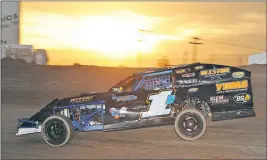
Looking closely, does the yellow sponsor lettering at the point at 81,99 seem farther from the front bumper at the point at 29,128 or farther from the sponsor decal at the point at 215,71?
the sponsor decal at the point at 215,71

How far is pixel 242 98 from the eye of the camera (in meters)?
7.51

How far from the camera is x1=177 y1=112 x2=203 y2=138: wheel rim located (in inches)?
296

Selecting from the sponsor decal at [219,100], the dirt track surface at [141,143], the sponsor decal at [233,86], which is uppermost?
the sponsor decal at [233,86]

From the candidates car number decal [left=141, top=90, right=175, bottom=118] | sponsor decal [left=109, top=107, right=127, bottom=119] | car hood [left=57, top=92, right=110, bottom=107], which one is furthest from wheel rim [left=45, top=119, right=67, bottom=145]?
car number decal [left=141, top=90, right=175, bottom=118]

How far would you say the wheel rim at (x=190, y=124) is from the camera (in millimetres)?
7511

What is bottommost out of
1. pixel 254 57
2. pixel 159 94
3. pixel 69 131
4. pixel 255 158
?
pixel 255 158

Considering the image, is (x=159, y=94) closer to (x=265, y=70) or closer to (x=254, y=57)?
(x=254, y=57)

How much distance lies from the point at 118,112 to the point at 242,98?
2.28 m

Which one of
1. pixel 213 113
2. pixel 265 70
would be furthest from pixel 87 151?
pixel 265 70

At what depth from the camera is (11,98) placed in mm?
15945

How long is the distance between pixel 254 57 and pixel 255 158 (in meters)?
3.01

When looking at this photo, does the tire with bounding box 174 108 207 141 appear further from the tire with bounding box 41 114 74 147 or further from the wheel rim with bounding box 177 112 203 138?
the tire with bounding box 41 114 74 147

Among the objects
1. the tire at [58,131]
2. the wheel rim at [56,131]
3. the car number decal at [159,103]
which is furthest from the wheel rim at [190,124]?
the wheel rim at [56,131]

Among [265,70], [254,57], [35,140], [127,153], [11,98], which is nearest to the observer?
[254,57]
